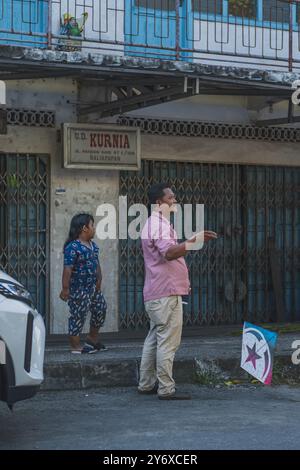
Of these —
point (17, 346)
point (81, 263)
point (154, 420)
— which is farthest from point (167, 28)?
point (17, 346)

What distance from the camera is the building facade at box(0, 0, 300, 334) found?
11758 millimetres

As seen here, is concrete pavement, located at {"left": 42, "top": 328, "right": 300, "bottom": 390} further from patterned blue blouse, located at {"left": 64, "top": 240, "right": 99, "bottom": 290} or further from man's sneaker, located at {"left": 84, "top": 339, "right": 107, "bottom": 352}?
patterned blue blouse, located at {"left": 64, "top": 240, "right": 99, "bottom": 290}

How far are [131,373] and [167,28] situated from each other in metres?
5.17

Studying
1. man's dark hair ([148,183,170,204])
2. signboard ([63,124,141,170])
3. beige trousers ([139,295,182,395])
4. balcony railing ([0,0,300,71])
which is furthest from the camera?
signboard ([63,124,141,170])

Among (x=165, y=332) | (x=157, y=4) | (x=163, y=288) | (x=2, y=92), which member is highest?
(x=157, y=4)

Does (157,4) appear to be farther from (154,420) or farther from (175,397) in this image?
(154,420)

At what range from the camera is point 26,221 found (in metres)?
12.4

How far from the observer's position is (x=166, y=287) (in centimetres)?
880

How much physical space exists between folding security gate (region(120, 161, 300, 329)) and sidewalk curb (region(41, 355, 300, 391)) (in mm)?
2860

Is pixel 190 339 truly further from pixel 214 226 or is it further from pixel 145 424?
pixel 145 424

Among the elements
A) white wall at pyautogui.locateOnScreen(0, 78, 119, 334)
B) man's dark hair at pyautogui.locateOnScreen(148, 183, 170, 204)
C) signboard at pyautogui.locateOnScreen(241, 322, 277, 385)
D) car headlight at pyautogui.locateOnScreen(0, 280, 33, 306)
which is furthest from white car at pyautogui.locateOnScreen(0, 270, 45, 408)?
white wall at pyautogui.locateOnScreen(0, 78, 119, 334)

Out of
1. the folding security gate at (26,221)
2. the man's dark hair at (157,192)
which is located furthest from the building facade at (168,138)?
the man's dark hair at (157,192)

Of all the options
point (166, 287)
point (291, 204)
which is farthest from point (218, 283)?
point (166, 287)
